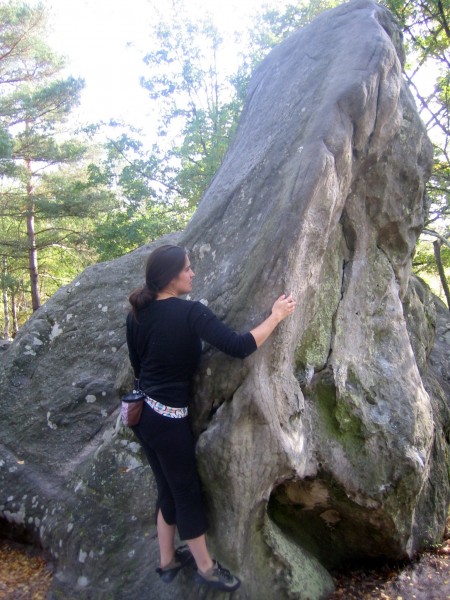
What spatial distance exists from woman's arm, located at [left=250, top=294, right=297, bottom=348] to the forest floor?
8.03 feet

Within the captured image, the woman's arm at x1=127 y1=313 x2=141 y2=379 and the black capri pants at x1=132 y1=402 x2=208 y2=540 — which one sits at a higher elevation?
the woman's arm at x1=127 y1=313 x2=141 y2=379

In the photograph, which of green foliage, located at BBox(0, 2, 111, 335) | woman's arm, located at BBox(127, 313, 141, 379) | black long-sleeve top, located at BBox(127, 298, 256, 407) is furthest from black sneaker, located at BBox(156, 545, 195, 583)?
green foliage, located at BBox(0, 2, 111, 335)

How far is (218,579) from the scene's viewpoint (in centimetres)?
351

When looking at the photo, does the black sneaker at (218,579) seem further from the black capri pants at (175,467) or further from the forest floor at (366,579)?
the forest floor at (366,579)


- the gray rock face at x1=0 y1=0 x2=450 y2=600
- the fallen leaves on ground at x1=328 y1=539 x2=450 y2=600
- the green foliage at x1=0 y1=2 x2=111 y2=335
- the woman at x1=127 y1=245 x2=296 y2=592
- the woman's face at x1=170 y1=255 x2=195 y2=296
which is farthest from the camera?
the green foliage at x1=0 y1=2 x2=111 y2=335

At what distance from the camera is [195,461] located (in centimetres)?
361

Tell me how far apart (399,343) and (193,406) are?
247cm

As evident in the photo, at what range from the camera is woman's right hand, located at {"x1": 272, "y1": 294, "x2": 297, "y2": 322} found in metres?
3.52

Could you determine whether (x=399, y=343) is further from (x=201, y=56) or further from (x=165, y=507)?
(x=201, y=56)

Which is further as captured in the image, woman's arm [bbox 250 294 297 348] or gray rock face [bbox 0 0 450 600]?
gray rock face [bbox 0 0 450 600]

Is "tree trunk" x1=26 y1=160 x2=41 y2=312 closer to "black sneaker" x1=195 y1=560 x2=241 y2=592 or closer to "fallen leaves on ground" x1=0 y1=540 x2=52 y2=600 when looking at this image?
"fallen leaves on ground" x1=0 y1=540 x2=52 y2=600

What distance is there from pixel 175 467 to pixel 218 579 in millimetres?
875

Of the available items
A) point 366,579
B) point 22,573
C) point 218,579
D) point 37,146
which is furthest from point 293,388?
point 37,146

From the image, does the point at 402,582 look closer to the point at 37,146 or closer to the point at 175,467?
the point at 175,467
